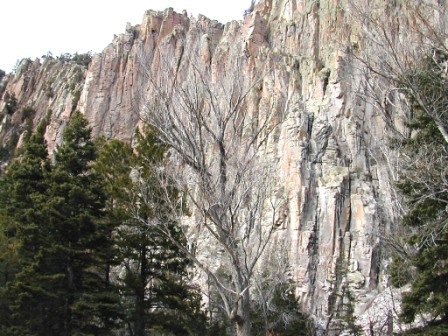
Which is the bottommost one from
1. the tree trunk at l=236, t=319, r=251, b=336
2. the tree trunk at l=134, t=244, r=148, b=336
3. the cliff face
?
the tree trunk at l=236, t=319, r=251, b=336

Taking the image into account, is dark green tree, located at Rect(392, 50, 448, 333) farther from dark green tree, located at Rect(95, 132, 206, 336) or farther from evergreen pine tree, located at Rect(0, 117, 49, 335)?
evergreen pine tree, located at Rect(0, 117, 49, 335)

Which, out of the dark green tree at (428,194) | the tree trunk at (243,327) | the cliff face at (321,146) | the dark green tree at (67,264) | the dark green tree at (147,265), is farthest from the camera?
the cliff face at (321,146)

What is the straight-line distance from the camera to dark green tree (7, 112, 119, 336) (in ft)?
61.4

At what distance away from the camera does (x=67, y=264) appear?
19.4m

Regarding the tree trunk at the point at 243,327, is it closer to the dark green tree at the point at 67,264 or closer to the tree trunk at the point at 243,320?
the tree trunk at the point at 243,320

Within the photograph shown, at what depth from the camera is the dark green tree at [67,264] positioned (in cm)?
1872

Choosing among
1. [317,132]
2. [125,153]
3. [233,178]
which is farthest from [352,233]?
[233,178]

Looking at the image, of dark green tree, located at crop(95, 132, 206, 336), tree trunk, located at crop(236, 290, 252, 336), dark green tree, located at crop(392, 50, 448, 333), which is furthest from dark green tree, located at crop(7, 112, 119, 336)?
dark green tree, located at crop(392, 50, 448, 333)

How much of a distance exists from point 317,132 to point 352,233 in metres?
9.63

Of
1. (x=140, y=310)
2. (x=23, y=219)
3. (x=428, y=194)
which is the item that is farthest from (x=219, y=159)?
(x=23, y=219)

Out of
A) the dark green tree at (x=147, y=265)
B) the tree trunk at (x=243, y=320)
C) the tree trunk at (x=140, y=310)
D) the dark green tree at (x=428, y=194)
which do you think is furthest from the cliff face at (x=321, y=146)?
the tree trunk at (x=243, y=320)

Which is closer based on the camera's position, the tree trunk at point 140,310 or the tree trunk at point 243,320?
the tree trunk at point 243,320

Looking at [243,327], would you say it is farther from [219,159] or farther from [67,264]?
[67,264]

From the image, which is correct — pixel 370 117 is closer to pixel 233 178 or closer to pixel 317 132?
pixel 317 132
